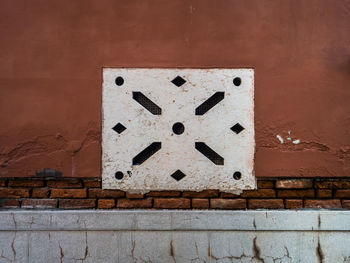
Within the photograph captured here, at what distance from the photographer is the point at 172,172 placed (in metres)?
2.03

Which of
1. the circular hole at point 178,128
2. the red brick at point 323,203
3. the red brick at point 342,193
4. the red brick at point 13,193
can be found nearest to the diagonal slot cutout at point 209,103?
the circular hole at point 178,128

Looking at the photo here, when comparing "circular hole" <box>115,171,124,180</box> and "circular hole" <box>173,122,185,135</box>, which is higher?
"circular hole" <box>173,122,185,135</box>

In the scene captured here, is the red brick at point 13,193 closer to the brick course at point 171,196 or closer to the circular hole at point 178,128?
the brick course at point 171,196

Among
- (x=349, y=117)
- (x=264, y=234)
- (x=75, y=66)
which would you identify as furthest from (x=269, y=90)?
(x=75, y=66)

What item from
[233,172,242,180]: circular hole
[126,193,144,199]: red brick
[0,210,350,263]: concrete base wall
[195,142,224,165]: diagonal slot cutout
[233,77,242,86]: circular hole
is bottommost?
[0,210,350,263]: concrete base wall

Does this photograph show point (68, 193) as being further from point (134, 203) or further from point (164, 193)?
point (164, 193)

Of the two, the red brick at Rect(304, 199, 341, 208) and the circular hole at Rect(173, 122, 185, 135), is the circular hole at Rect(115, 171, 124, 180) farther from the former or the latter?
the red brick at Rect(304, 199, 341, 208)

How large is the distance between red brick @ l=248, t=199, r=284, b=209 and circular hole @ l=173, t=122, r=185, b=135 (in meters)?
0.72

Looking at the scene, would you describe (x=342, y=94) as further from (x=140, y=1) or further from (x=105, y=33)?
(x=105, y=33)

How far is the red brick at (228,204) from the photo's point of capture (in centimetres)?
204

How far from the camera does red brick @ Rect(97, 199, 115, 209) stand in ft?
6.72

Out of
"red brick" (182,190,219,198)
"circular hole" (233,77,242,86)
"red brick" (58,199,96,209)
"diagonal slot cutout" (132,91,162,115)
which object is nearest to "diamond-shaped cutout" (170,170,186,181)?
"red brick" (182,190,219,198)

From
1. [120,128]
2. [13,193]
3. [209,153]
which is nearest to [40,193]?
[13,193]

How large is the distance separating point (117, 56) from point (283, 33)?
4.08ft
